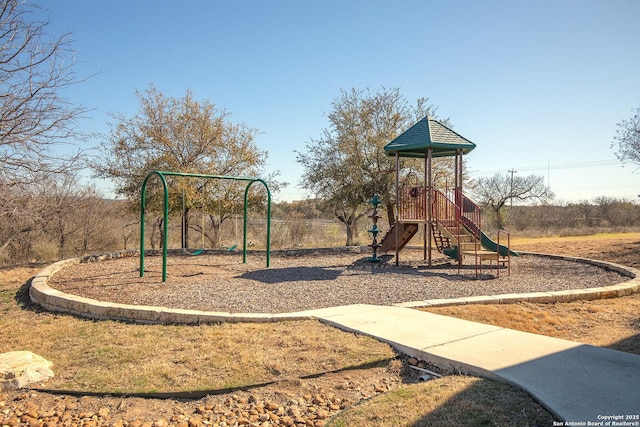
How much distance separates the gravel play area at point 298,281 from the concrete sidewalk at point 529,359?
1522 millimetres

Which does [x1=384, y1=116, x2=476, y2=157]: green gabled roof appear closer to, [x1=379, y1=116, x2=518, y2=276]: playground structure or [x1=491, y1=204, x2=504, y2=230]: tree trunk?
[x1=379, y1=116, x2=518, y2=276]: playground structure

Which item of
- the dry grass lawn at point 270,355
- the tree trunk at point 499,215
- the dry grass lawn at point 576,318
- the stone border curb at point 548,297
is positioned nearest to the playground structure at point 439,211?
the stone border curb at point 548,297

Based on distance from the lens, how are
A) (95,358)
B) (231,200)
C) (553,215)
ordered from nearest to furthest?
(95,358)
(231,200)
(553,215)

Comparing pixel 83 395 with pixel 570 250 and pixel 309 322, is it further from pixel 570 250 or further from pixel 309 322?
pixel 570 250

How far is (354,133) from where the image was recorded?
52.1 ft

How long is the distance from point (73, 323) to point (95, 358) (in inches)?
66.2

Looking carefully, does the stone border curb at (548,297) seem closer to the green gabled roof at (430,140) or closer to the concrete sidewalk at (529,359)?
the concrete sidewalk at (529,359)

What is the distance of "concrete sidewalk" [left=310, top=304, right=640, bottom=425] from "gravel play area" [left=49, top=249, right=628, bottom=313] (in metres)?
1.52

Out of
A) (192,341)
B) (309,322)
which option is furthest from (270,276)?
(192,341)

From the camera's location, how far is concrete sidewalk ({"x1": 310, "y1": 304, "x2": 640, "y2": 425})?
9.50 ft

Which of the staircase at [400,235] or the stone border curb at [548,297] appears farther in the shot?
the staircase at [400,235]

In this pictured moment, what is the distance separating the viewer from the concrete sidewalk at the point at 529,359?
9.50 feet

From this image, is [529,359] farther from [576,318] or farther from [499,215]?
[499,215]

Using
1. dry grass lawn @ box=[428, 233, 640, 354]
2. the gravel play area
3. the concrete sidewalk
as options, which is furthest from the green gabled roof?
the concrete sidewalk
